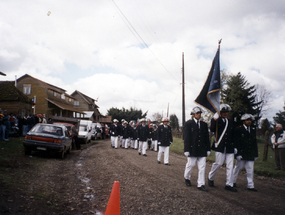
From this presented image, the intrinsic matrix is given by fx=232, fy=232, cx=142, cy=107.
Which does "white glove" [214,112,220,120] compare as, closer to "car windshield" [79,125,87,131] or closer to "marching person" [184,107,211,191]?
"marching person" [184,107,211,191]

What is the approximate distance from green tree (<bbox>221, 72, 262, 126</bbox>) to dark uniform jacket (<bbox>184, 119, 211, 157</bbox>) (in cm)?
3310

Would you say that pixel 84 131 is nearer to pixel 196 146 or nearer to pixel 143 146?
pixel 143 146

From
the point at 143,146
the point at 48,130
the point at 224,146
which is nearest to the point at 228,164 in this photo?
the point at 224,146

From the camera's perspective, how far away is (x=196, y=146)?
20.9ft

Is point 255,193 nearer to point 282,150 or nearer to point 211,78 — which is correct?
point 211,78

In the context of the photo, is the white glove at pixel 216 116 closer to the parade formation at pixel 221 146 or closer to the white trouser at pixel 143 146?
the parade formation at pixel 221 146

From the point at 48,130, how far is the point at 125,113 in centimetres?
6179

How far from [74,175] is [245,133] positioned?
5524mm

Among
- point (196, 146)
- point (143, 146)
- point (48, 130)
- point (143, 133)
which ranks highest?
point (48, 130)

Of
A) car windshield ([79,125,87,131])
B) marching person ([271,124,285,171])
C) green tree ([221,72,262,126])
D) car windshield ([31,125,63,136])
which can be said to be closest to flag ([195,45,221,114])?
marching person ([271,124,285,171])

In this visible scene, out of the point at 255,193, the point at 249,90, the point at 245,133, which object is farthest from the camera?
the point at 249,90

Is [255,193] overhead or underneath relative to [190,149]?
underneath

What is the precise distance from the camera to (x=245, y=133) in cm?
679

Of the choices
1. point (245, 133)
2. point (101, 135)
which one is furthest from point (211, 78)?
point (101, 135)
